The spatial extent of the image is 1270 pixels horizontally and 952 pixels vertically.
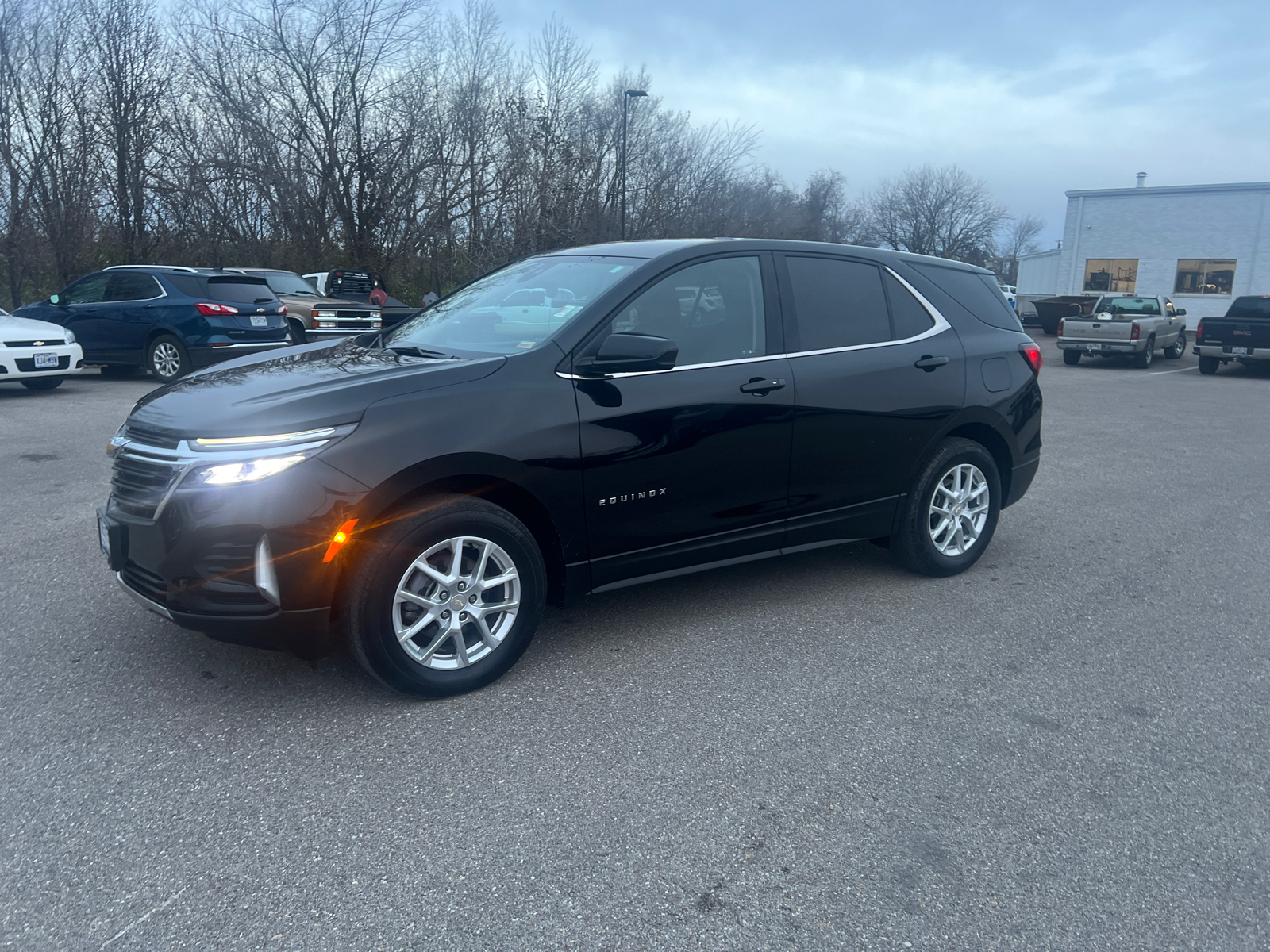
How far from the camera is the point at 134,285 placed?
13.9m

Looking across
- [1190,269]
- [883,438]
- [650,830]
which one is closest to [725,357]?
[883,438]

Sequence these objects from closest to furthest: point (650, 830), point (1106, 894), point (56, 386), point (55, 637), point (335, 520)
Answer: point (1106, 894)
point (650, 830)
point (335, 520)
point (55, 637)
point (56, 386)

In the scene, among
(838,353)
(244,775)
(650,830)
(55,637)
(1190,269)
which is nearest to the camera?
(650,830)

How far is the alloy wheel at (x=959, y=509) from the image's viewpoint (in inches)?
204

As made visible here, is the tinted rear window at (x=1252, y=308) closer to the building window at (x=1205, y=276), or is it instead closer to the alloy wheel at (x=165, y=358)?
the building window at (x=1205, y=276)

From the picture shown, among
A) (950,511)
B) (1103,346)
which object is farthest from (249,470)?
(1103,346)

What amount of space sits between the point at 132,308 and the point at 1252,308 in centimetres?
2265

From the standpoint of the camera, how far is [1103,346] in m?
22.3

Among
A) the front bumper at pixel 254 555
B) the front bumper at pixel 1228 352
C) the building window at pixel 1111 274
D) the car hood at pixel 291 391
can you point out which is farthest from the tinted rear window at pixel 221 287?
the building window at pixel 1111 274

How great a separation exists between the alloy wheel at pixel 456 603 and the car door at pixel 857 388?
154 centimetres

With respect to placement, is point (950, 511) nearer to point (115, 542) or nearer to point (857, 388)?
point (857, 388)

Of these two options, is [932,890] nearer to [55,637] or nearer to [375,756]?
[375,756]

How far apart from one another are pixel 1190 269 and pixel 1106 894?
148ft

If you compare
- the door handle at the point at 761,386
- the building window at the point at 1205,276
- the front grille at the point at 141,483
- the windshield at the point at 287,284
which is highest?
the building window at the point at 1205,276
